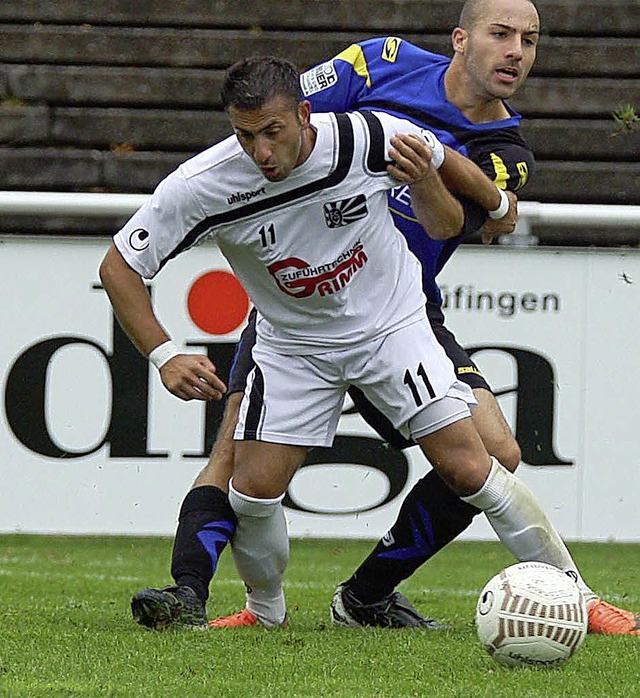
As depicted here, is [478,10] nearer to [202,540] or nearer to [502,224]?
[502,224]

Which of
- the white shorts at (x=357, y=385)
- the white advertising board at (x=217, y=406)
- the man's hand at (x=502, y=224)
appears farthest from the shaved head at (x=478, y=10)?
the white advertising board at (x=217, y=406)

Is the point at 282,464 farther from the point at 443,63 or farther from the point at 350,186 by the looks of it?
the point at 443,63

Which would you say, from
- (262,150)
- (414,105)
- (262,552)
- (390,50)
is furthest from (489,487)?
(390,50)

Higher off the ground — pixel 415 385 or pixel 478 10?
pixel 478 10

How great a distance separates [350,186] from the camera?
466 cm

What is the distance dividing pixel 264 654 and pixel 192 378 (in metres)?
0.83

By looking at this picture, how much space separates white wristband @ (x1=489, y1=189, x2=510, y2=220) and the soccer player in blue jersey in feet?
0.79

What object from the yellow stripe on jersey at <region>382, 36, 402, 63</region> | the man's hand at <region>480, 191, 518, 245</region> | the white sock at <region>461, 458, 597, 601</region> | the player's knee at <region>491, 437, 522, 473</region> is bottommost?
the white sock at <region>461, 458, 597, 601</region>

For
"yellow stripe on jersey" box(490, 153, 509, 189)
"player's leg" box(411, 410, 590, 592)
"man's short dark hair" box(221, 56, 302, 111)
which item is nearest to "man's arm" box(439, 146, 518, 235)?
"yellow stripe on jersey" box(490, 153, 509, 189)

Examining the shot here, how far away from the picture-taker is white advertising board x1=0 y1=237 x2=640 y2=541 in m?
8.25

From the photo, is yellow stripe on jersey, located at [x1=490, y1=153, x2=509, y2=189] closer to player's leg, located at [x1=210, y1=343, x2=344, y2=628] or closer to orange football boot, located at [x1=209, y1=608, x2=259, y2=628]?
player's leg, located at [x1=210, y1=343, x2=344, y2=628]

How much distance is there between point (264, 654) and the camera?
14.4ft

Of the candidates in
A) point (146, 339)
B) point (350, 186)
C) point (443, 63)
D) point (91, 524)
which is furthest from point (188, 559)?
point (91, 524)

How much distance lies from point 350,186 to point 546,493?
4.02m
